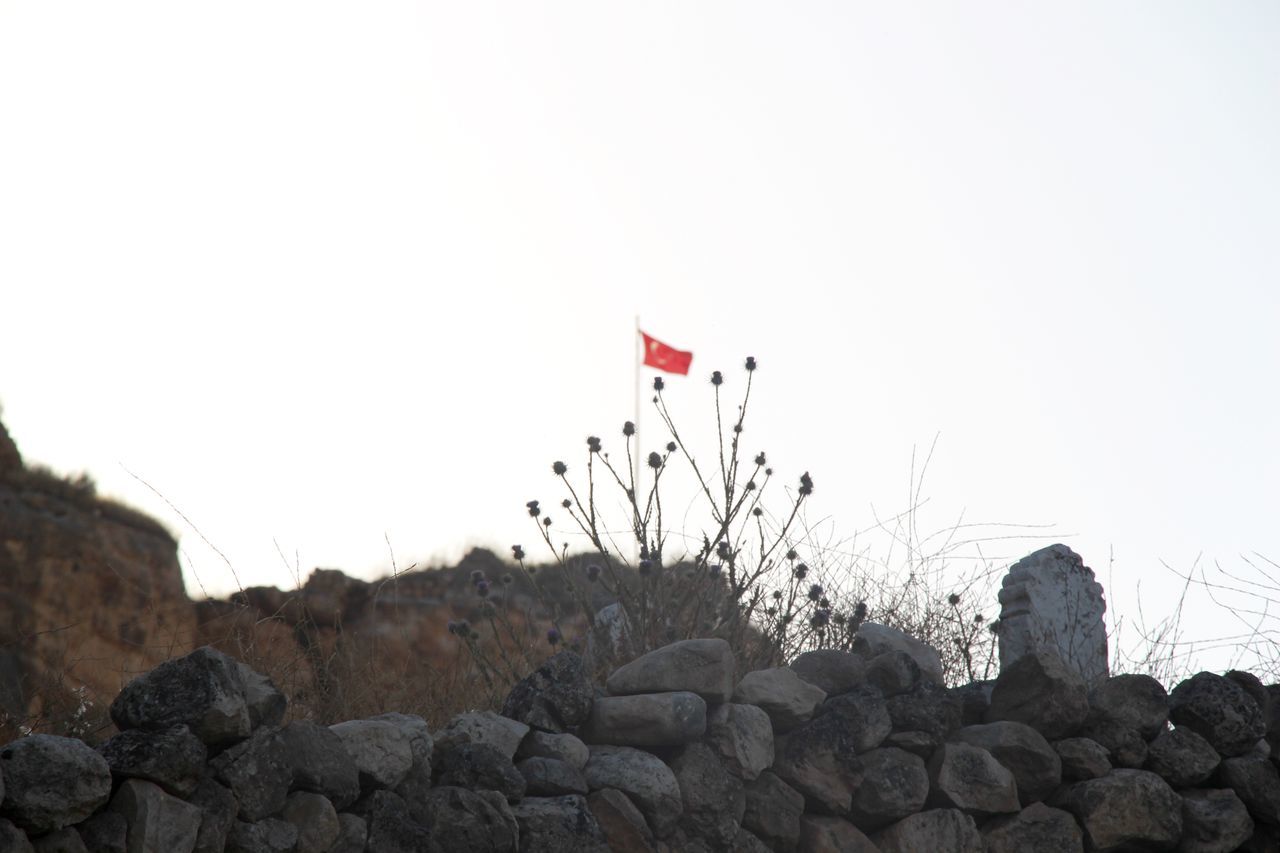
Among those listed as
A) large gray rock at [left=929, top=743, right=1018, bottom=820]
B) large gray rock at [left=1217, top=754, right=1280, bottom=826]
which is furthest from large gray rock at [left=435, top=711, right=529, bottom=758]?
large gray rock at [left=1217, top=754, right=1280, bottom=826]

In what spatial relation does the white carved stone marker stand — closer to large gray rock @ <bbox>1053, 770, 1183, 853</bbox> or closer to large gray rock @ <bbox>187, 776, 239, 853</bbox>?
large gray rock @ <bbox>1053, 770, 1183, 853</bbox>

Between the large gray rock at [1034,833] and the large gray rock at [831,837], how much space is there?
1.56 feet

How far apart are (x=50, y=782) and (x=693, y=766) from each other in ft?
6.18

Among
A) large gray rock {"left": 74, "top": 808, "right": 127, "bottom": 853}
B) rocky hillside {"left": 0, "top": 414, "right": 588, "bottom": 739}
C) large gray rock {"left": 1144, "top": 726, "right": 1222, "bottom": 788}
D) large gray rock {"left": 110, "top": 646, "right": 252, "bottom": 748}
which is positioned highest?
rocky hillside {"left": 0, "top": 414, "right": 588, "bottom": 739}

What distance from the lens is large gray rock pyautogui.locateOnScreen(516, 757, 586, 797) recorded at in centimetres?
351

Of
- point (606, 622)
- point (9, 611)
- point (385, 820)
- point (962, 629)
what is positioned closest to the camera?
point (385, 820)

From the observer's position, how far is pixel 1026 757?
4.30 m

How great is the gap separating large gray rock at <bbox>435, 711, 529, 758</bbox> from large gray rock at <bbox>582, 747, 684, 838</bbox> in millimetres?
281

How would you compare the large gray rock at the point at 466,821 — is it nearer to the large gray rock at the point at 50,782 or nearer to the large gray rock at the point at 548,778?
the large gray rock at the point at 548,778

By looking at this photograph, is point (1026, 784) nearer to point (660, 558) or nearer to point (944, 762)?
point (944, 762)

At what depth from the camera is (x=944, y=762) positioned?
13.7ft

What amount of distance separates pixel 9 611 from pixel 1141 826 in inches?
372

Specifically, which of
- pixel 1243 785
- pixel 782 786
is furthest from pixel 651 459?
pixel 1243 785

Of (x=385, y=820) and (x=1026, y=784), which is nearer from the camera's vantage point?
(x=385, y=820)
